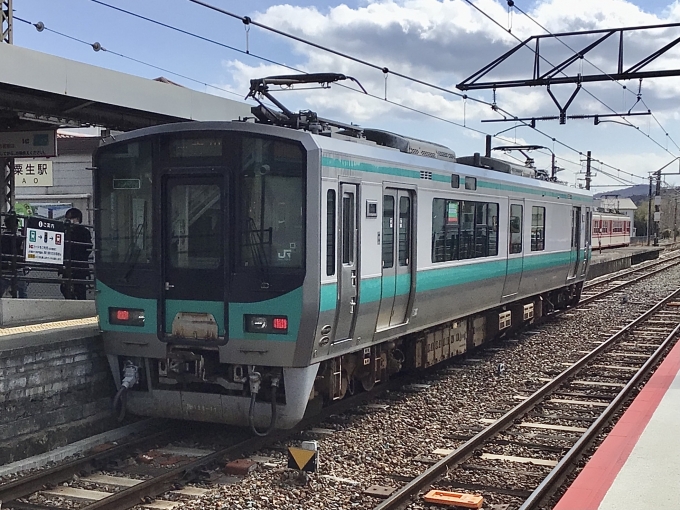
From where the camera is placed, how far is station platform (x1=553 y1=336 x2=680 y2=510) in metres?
5.99

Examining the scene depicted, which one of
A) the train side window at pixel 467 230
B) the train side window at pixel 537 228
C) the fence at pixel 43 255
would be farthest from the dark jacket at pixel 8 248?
the train side window at pixel 537 228

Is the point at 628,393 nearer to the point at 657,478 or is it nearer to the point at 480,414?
the point at 480,414

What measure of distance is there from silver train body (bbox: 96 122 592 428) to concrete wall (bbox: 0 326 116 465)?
37 centimetres

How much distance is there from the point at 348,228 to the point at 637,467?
3.35m

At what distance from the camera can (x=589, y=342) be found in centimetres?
1515

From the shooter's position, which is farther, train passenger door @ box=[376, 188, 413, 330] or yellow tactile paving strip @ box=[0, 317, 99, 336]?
yellow tactile paving strip @ box=[0, 317, 99, 336]

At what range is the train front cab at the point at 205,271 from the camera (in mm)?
7625

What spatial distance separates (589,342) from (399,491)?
9502mm

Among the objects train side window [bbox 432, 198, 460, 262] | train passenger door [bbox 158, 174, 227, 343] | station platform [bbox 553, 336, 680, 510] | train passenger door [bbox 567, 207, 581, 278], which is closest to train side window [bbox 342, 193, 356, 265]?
train passenger door [bbox 158, 174, 227, 343]

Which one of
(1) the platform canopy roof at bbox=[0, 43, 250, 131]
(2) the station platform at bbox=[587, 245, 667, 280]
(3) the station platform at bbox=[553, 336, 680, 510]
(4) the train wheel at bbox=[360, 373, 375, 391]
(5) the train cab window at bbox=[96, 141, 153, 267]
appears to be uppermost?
(1) the platform canopy roof at bbox=[0, 43, 250, 131]

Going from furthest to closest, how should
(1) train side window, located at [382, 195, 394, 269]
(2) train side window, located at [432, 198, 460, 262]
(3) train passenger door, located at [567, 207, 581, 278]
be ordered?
(3) train passenger door, located at [567, 207, 581, 278]
(2) train side window, located at [432, 198, 460, 262]
(1) train side window, located at [382, 195, 394, 269]

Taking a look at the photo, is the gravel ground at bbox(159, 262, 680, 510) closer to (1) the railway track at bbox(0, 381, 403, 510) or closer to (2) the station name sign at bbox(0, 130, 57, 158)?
(1) the railway track at bbox(0, 381, 403, 510)

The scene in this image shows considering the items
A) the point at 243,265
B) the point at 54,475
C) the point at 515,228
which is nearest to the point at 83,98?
the point at 243,265

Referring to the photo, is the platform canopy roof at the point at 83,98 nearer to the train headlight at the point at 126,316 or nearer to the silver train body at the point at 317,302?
the silver train body at the point at 317,302
